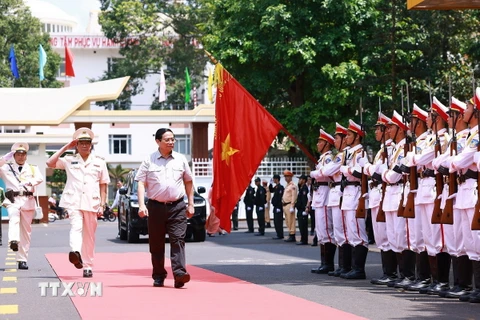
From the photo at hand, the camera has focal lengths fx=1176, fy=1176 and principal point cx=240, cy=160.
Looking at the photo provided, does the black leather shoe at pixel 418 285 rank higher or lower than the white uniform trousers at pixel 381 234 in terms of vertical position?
lower

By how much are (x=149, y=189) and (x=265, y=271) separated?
335 cm

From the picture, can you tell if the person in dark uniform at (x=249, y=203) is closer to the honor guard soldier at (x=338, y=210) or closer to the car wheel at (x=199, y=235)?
the car wheel at (x=199, y=235)

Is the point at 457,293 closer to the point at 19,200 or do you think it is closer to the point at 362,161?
the point at 362,161

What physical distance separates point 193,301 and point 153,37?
5581cm

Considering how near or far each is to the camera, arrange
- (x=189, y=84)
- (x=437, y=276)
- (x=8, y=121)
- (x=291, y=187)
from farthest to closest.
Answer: (x=189, y=84), (x=8, y=121), (x=291, y=187), (x=437, y=276)

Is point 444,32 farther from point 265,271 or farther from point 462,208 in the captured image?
point 462,208

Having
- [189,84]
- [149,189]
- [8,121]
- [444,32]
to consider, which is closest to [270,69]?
[444,32]

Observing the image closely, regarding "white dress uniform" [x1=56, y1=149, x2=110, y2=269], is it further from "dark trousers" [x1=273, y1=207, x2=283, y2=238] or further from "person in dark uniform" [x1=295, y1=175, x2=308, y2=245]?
"dark trousers" [x1=273, y1=207, x2=283, y2=238]

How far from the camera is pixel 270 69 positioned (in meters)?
42.5

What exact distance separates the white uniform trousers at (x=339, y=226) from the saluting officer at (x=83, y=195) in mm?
2979

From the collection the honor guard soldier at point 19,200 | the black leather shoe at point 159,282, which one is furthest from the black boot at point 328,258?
the honor guard soldier at point 19,200

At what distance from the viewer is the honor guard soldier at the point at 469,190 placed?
11.5m

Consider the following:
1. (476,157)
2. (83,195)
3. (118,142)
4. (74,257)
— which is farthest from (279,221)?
(118,142)

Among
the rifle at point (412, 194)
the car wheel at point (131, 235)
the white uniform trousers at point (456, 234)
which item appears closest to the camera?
the white uniform trousers at point (456, 234)
